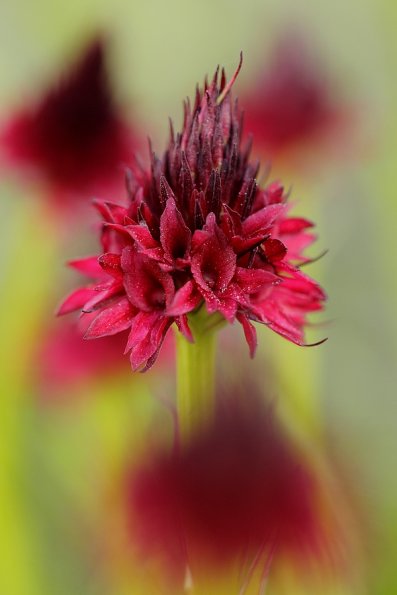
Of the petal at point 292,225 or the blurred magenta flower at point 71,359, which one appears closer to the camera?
the petal at point 292,225

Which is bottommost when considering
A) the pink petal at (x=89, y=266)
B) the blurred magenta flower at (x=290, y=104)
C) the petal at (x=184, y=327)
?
the petal at (x=184, y=327)

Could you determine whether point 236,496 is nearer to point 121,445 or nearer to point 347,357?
point 121,445

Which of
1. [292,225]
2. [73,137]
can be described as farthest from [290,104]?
[292,225]

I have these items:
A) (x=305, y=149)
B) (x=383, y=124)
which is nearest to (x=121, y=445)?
(x=305, y=149)

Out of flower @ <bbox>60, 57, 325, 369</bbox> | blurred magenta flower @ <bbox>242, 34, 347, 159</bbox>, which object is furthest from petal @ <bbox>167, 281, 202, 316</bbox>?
blurred magenta flower @ <bbox>242, 34, 347, 159</bbox>

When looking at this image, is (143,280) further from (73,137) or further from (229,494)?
(73,137)

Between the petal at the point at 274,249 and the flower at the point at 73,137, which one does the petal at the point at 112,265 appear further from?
the flower at the point at 73,137

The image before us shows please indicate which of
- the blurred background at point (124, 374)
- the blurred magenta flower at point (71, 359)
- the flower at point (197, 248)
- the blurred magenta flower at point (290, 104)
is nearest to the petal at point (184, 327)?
the flower at point (197, 248)

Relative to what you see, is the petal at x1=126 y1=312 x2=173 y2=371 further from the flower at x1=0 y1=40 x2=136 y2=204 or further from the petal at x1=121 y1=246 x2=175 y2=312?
the flower at x1=0 y1=40 x2=136 y2=204
